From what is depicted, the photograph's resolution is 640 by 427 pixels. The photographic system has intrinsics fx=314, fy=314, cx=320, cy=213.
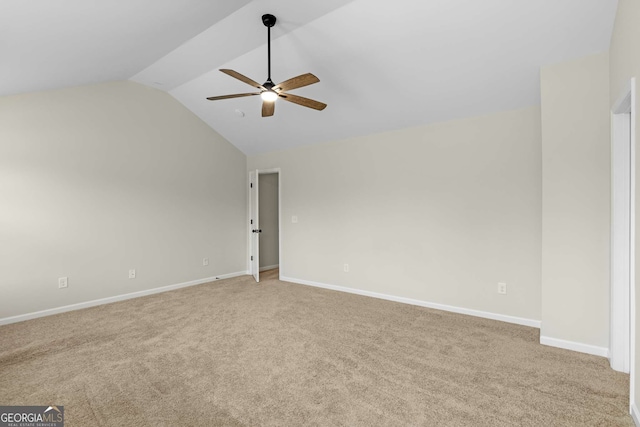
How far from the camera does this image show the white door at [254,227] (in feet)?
18.3

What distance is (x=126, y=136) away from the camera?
452 cm

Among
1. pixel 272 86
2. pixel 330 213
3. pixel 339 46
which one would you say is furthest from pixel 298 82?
pixel 330 213

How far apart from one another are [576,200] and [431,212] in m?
1.54

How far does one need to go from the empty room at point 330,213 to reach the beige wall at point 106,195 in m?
0.03

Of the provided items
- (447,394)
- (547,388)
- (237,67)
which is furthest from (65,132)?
(547,388)

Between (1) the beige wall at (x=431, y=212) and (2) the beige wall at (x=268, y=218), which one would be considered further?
(2) the beige wall at (x=268, y=218)

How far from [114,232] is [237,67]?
2841mm

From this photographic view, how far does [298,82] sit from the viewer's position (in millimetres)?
2525

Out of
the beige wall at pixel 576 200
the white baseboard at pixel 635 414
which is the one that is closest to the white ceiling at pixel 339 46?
the beige wall at pixel 576 200

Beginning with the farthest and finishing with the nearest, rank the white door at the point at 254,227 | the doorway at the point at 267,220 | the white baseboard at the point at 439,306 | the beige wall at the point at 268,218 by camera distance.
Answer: the beige wall at the point at 268,218, the doorway at the point at 267,220, the white door at the point at 254,227, the white baseboard at the point at 439,306

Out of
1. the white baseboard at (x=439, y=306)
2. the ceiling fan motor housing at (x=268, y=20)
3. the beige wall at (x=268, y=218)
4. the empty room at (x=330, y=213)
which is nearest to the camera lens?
the empty room at (x=330, y=213)

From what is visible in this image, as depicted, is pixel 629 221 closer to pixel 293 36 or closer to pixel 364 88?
pixel 364 88

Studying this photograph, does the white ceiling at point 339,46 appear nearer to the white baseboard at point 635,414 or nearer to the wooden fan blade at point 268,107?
the wooden fan blade at point 268,107

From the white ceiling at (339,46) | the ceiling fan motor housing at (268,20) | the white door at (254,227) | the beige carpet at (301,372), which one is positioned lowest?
the beige carpet at (301,372)
